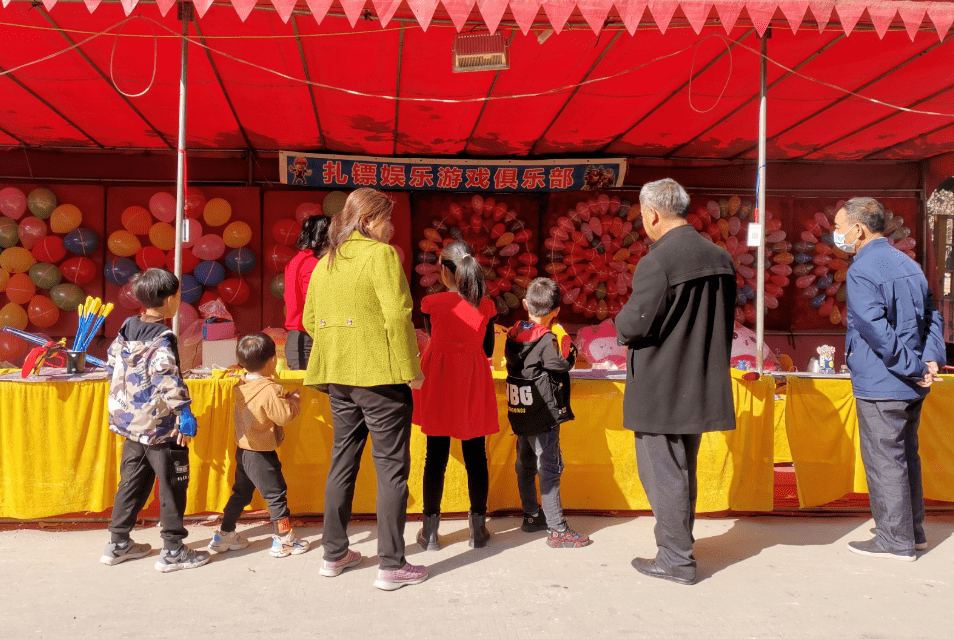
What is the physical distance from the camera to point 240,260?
22.8 ft

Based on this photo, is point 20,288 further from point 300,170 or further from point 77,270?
→ point 300,170

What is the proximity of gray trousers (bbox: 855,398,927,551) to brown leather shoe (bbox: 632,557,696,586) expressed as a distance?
99 cm

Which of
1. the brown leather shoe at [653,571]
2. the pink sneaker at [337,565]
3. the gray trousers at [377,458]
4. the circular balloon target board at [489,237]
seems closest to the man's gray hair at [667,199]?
the gray trousers at [377,458]

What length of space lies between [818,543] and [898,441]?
0.60 meters

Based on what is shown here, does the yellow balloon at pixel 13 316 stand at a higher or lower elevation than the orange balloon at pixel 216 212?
lower

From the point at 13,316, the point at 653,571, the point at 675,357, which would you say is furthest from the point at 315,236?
the point at 13,316

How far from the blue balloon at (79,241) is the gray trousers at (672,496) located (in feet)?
19.8

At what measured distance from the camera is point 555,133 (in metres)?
6.23

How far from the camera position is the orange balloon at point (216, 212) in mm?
6926

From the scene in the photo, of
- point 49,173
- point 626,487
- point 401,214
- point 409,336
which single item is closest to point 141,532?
point 409,336

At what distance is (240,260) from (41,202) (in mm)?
1915

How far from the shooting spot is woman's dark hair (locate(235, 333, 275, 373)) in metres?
3.05

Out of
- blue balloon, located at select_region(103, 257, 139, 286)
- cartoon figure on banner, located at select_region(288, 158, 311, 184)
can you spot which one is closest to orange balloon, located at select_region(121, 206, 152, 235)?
blue balloon, located at select_region(103, 257, 139, 286)

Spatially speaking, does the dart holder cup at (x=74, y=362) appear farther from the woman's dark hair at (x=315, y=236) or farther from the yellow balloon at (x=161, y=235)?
the yellow balloon at (x=161, y=235)
